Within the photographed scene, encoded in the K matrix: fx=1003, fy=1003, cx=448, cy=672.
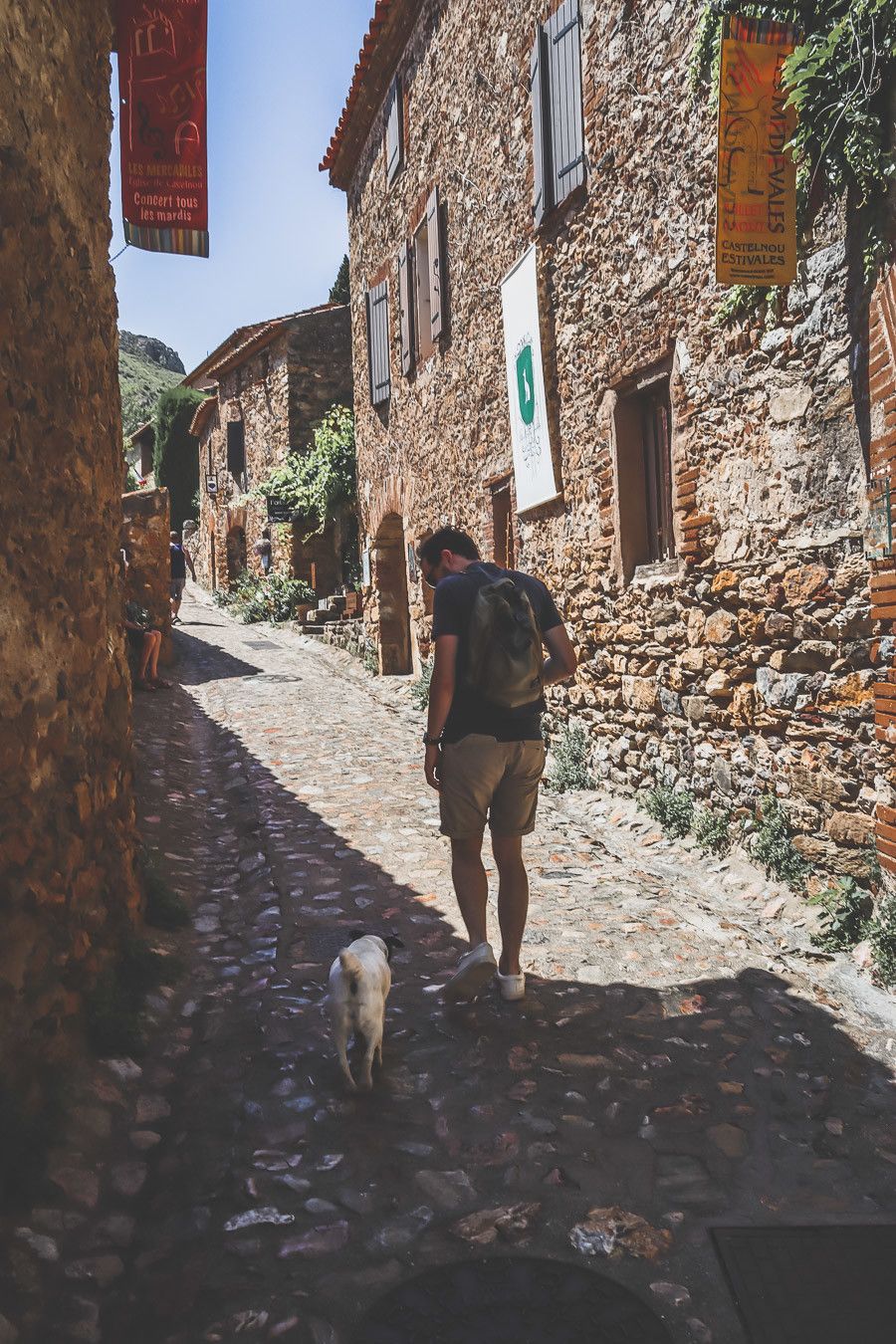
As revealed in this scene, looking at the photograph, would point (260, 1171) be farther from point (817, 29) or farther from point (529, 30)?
point (529, 30)

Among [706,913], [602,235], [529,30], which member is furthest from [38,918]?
[529,30]

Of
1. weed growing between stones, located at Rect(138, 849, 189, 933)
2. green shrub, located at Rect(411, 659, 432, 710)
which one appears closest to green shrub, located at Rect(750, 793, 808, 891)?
weed growing between stones, located at Rect(138, 849, 189, 933)

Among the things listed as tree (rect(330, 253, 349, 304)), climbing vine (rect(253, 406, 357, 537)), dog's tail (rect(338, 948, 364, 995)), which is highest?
tree (rect(330, 253, 349, 304))

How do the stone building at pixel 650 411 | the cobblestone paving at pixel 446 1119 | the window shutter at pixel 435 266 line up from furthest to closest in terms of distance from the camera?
the window shutter at pixel 435 266
the stone building at pixel 650 411
the cobblestone paving at pixel 446 1119

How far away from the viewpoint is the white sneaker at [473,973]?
11.8 feet

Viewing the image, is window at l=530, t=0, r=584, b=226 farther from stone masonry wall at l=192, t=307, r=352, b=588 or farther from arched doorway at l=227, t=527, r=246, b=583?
arched doorway at l=227, t=527, r=246, b=583

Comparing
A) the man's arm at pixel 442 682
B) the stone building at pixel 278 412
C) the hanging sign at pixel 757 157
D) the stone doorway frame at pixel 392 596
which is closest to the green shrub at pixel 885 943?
the man's arm at pixel 442 682

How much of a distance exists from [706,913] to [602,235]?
4.61 m

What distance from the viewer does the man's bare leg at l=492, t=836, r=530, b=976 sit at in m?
3.80

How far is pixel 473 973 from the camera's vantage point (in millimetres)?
3627

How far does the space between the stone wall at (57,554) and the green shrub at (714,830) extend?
3.15m

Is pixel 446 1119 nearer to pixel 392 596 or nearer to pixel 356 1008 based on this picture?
pixel 356 1008

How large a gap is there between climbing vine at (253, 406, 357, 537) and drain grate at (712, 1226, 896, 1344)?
1627 centimetres

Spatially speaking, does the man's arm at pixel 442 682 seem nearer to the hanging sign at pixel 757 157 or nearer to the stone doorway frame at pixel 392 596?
the hanging sign at pixel 757 157
